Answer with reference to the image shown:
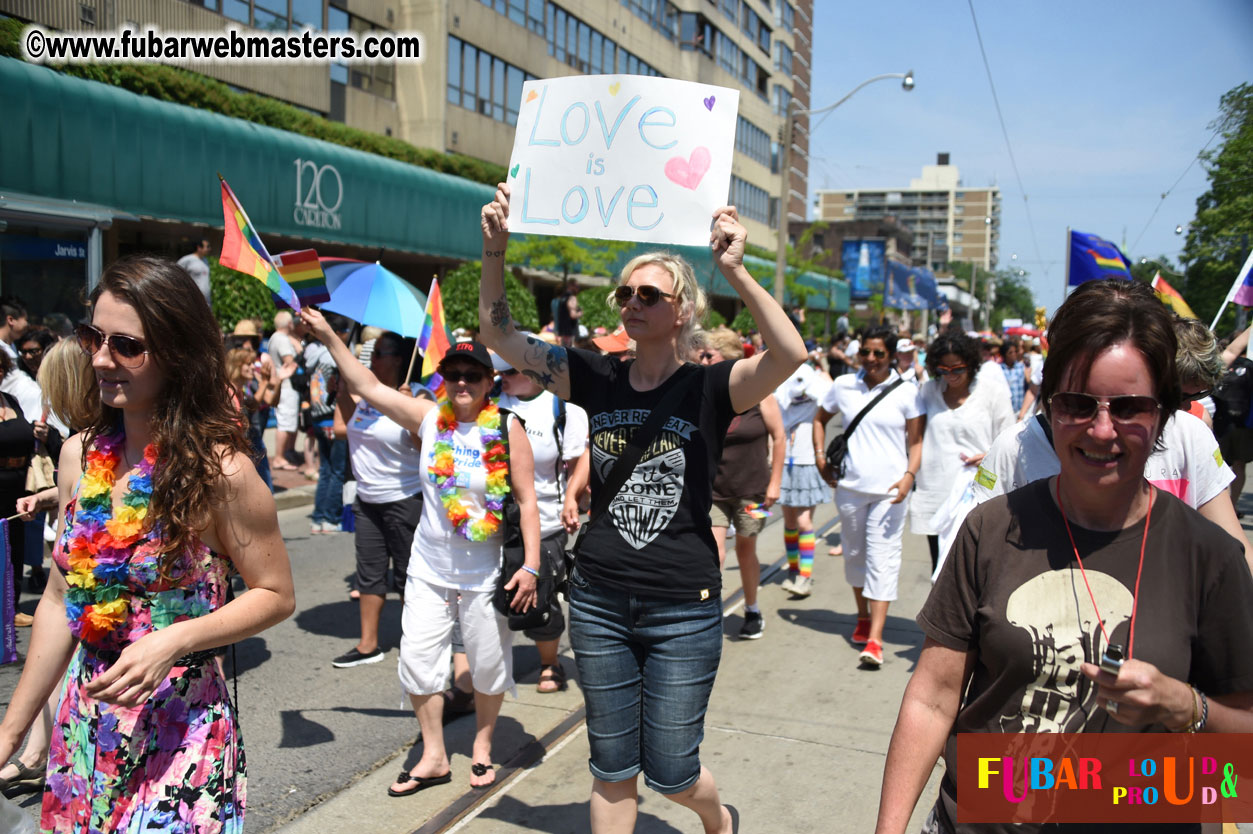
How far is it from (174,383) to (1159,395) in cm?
211

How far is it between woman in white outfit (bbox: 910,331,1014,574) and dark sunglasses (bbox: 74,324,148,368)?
469cm

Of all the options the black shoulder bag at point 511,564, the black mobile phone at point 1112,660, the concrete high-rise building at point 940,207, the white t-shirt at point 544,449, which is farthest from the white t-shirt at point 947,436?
the concrete high-rise building at point 940,207

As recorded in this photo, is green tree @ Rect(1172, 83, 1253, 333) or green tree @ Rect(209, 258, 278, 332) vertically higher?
green tree @ Rect(1172, 83, 1253, 333)

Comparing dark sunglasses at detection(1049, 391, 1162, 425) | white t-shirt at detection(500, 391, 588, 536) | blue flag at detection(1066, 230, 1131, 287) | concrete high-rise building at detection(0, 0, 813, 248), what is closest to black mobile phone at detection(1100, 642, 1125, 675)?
dark sunglasses at detection(1049, 391, 1162, 425)

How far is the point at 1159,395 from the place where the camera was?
192 centimetres

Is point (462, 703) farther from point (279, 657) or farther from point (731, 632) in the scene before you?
point (731, 632)

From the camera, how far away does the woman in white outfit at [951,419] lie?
237 inches

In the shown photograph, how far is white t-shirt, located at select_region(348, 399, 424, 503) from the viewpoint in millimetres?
5664

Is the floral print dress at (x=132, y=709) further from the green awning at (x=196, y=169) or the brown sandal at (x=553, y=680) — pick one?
the green awning at (x=196, y=169)

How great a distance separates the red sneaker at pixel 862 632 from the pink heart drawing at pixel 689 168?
4.09m

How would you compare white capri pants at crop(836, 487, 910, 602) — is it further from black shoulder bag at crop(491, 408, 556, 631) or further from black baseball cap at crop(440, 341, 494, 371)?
black baseball cap at crop(440, 341, 494, 371)

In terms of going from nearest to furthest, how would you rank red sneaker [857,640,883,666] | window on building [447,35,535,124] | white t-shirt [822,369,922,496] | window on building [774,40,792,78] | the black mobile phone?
the black mobile phone, red sneaker [857,640,883,666], white t-shirt [822,369,922,496], window on building [447,35,535,124], window on building [774,40,792,78]

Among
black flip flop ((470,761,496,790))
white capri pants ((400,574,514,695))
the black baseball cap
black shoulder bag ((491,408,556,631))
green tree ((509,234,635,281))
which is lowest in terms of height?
black flip flop ((470,761,496,790))

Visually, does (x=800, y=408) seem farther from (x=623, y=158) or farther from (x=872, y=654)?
(x=623, y=158)
